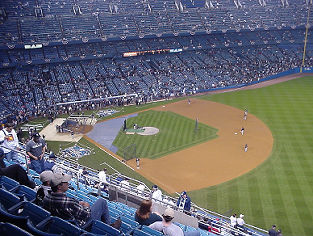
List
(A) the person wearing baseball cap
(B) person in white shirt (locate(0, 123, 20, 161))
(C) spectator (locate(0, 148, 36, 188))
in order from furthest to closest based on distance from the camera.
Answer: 1. (B) person in white shirt (locate(0, 123, 20, 161))
2. (C) spectator (locate(0, 148, 36, 188))
3. (A) the person wearing baseball cap

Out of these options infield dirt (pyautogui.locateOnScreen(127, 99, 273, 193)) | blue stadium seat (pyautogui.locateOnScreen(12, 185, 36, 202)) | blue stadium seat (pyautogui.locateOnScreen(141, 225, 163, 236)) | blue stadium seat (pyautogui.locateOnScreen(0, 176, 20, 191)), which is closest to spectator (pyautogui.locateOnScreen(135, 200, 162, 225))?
blue stadium seat (pyautogui.locateOnScreen(141, 225, 163, 236))

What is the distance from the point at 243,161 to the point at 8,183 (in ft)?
73.8

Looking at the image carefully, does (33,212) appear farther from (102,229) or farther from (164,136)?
(164,136)

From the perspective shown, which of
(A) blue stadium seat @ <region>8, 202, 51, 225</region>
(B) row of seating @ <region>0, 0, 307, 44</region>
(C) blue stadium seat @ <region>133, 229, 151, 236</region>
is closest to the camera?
(A) blue stadium seat @ <region>8, 202, 51, 225</region>

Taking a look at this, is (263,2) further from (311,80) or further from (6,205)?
(6,205)

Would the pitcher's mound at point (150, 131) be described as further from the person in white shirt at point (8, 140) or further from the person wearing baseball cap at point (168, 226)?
the person wearing baseball cap at point (168, 226)

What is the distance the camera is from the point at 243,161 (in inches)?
1078

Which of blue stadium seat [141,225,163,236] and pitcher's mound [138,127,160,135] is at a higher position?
blue stadium seat [141,225,163,236]

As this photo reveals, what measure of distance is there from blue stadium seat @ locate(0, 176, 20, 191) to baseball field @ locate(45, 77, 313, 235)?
15083 millimetres

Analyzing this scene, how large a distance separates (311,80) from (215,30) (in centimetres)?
1967

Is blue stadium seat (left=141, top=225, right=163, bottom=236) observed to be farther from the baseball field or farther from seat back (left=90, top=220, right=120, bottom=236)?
the baseball field

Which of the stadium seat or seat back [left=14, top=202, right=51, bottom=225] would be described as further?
the stadium seat

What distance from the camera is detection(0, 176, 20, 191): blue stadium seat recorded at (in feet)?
25.7

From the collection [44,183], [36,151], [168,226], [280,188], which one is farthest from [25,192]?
[280,188]
